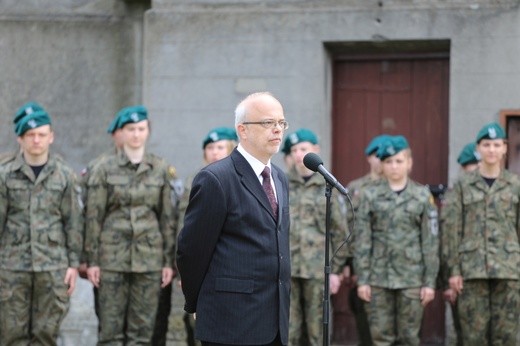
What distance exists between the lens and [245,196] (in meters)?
5.70

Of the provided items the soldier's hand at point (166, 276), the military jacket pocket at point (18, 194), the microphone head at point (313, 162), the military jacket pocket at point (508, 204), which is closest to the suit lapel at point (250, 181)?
the microphone head at point (313, 162)

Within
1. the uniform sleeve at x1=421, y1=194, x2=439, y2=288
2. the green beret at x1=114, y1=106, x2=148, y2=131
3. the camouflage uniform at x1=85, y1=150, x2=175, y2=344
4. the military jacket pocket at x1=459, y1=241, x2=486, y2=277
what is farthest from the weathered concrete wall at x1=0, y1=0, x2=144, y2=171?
the military jacket pocket at x1=459, y1=241, x2=486, y2=277

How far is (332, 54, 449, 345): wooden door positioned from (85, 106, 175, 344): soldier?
7.60ft

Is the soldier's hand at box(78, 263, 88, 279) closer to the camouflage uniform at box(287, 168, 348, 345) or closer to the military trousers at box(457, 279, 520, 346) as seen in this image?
the camouflage uniform at box(287, 168, 348, 345)

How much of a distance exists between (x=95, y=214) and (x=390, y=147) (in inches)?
94.2

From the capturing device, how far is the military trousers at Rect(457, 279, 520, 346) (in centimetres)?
905

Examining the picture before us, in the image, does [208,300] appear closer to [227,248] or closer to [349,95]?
[227,248]

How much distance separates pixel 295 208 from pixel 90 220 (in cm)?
165

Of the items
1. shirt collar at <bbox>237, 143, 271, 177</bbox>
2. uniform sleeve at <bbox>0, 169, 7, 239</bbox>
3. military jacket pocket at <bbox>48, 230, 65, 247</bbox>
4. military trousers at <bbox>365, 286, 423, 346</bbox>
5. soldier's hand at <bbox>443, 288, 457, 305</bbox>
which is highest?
shirt collar at <bbox>237, 143, 271, 177</bbox>

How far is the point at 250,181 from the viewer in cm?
Answer: 574

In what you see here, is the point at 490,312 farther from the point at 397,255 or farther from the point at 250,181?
the point at 250,181

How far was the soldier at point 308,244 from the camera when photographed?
30.5 feet

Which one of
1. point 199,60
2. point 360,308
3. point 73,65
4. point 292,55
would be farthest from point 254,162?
point 73,65

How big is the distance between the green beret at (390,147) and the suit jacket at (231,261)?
11.9 ft
